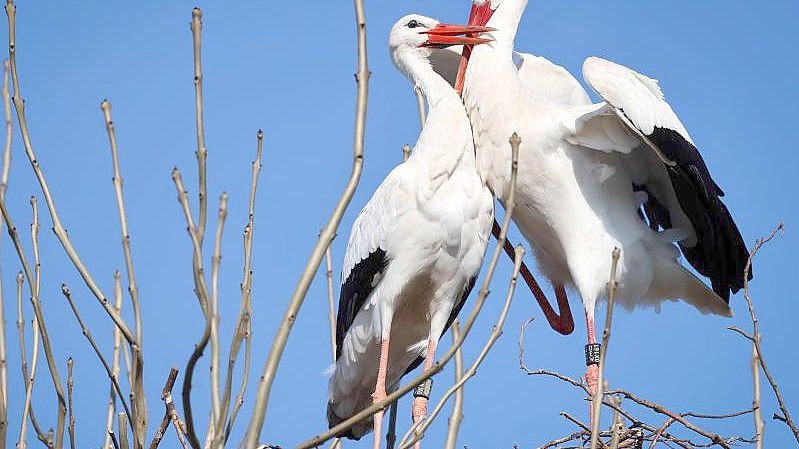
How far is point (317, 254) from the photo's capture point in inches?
97.7

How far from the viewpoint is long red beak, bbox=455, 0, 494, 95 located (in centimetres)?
608

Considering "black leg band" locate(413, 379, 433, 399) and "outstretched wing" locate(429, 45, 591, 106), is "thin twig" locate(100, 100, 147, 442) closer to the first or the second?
"black leg band" locate(413, 379, 433, 399)

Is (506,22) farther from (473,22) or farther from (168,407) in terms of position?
(168,407)

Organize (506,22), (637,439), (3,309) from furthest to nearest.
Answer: (506,22)
(637,439)
(3,309)

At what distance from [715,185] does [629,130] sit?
1.80 ft

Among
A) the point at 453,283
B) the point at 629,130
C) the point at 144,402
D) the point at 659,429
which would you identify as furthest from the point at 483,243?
the point at 144,402

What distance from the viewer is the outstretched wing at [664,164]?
5.43 meters

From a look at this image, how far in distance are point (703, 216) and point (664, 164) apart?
0.31 meters

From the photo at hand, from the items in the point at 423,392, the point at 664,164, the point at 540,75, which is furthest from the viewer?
the point at 540,75

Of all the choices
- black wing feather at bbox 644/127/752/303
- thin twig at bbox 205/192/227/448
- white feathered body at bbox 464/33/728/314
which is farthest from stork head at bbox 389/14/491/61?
thin twig at bbox 205/192/227/448

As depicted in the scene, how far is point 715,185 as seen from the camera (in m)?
5.71

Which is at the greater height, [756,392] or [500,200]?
[500,200]

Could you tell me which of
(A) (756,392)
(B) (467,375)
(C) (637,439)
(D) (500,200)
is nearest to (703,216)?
(D) (500,200)

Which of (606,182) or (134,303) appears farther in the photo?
(606,182)
